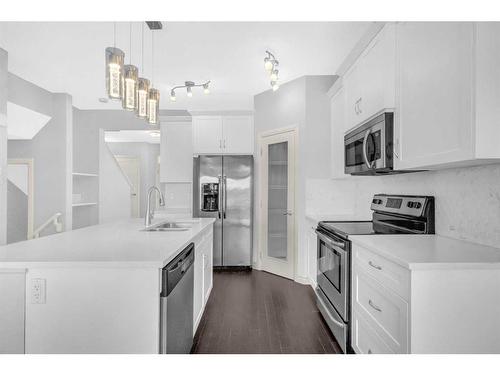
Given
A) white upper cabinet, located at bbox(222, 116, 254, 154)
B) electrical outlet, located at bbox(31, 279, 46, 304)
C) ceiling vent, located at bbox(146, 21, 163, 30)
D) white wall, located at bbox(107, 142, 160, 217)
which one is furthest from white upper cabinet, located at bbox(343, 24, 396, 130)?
white wall, located at bbox(107, 142, 160, 217)

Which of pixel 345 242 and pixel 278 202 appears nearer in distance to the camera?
pixel 345 242

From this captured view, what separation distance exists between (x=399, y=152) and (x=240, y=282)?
102 inches

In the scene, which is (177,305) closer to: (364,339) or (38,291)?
(38,291)

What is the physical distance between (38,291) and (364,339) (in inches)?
70.2

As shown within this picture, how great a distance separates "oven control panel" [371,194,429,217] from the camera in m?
2.20

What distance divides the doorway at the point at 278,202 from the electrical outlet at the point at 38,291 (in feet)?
9.66

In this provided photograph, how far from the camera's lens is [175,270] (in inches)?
63.6

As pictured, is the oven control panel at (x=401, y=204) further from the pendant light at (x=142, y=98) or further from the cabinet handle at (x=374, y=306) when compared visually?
the pendant light at (x=142, y=98)

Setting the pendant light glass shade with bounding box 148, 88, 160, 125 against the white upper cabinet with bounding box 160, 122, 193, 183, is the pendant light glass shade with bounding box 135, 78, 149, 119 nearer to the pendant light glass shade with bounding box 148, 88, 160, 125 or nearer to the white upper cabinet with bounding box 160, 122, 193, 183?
the pendant light glass shade with bounding box 148, 88, 160, 125

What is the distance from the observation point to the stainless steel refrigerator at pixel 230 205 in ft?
14.7

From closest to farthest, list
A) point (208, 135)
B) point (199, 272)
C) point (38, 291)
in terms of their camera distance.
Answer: point (38, 291) → point (199, 272) → point (208, 135)

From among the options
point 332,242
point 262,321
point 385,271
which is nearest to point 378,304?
point 385,271

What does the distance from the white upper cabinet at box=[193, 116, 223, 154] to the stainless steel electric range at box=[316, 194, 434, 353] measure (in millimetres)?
2531

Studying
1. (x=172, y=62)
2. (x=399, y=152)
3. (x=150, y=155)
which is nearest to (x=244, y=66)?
(x=172, y=62)
